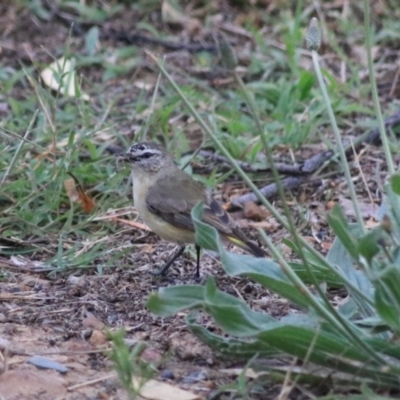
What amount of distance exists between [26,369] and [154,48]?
18.4ft

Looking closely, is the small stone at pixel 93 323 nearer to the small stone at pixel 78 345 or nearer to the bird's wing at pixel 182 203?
the small stone at pixel 78 345

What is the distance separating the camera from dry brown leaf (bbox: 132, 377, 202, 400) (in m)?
3.54

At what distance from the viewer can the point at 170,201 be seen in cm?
552

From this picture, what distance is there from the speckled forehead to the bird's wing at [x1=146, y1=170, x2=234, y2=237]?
206mm

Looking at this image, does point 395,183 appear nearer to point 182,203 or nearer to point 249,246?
point 249,246

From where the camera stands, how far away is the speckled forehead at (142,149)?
5828 millimetres

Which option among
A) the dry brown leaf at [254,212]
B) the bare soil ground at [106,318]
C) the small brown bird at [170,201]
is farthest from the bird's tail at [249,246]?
the dry brown leaf at [254,212]

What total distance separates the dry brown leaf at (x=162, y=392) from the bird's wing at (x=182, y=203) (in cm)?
167

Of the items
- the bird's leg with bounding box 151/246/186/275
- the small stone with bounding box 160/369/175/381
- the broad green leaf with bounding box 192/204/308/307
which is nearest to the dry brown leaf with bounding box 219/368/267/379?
the small stone with bounding box 160/369/175/381

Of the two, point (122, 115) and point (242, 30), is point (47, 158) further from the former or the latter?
point (242, 30)

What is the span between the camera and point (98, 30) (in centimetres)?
913

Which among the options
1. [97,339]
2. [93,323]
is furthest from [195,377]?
[93,323]

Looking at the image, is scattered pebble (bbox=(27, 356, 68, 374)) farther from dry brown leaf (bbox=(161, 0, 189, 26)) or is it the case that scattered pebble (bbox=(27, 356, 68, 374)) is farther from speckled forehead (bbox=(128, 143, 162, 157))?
dry brown leaf (bbox=(161, 0, 189, 26))

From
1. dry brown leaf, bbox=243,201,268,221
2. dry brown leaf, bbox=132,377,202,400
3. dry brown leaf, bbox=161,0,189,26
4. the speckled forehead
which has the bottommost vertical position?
dry brown leaf, bbox=161,0,189,26
